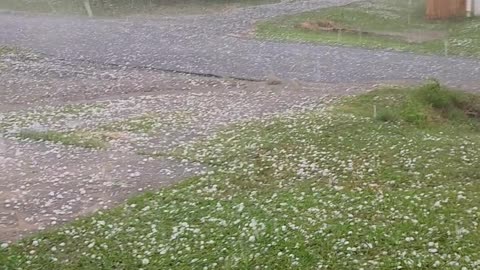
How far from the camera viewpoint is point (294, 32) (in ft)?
54.3

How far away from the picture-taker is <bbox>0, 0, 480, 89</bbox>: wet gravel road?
1229cm

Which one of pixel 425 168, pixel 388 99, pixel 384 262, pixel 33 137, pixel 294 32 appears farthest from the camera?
pixel 294 32

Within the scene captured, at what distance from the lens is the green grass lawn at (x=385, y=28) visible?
14414 millimetres

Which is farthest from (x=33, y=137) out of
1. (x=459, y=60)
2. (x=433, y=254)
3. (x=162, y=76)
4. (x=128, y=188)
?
(x=459, y=60)

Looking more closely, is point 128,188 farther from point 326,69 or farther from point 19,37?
point 19,37

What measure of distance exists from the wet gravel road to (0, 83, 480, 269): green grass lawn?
3550 mm

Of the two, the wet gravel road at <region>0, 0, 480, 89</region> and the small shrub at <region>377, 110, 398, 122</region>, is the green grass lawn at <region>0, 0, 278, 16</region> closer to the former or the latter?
the wet gravel road at <region>0, 0, 480, 89</region>

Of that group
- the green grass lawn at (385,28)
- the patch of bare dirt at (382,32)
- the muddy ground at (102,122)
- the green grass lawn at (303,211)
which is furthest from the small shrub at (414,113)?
the patch of bare dirt at (382,32)

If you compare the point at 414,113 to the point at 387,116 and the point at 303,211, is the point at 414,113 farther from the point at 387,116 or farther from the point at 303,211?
the point at 303,211

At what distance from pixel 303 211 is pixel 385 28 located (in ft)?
37.0

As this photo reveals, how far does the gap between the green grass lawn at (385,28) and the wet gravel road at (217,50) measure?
0.65 m

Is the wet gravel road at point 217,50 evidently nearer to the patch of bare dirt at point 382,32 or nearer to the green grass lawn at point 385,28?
the green grass lawn at point 385,28

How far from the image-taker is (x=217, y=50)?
48.3 ft

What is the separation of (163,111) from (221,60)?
3.68 meters
